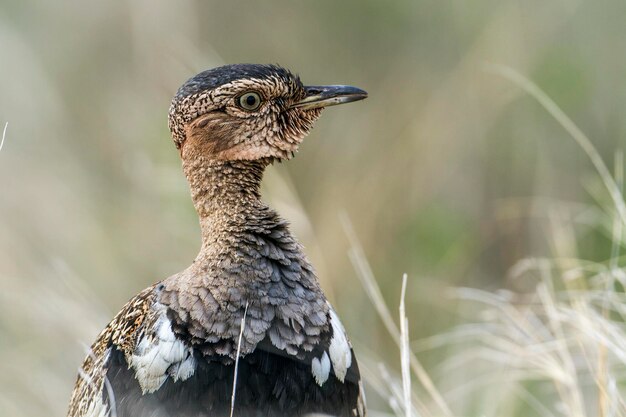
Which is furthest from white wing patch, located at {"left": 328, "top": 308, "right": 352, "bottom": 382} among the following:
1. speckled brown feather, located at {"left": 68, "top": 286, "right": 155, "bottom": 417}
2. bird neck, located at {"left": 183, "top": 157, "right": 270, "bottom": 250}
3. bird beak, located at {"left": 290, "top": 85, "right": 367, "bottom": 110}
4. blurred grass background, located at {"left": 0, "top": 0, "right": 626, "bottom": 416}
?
blurred grass background, located at {"left": 0, "top": 0, "right": 626, "bottom": 416}

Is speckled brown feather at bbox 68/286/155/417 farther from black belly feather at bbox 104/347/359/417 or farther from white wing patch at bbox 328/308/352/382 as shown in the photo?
white wing patch at bbox 328/308/352/382

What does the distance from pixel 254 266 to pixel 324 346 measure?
1.11ft

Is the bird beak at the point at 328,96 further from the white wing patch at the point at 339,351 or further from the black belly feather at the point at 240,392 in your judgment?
the black belly feather at the point at 240,392

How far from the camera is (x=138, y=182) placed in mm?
7039

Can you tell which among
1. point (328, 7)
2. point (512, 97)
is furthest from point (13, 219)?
point (512, 97)

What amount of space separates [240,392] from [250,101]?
100 cm

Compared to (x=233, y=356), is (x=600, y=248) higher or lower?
higher

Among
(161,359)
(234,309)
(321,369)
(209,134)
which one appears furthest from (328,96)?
(161,359)

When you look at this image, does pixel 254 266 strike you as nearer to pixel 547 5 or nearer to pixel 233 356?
pixel 233 356

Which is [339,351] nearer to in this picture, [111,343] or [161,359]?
[161,359]

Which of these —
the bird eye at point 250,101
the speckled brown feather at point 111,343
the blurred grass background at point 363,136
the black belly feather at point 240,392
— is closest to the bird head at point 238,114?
the bird eye at point 250,101

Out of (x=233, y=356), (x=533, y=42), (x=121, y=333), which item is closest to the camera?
(x=233, y=356)

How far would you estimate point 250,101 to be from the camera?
3.80 metres

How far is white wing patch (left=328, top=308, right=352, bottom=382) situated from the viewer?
3.56m
